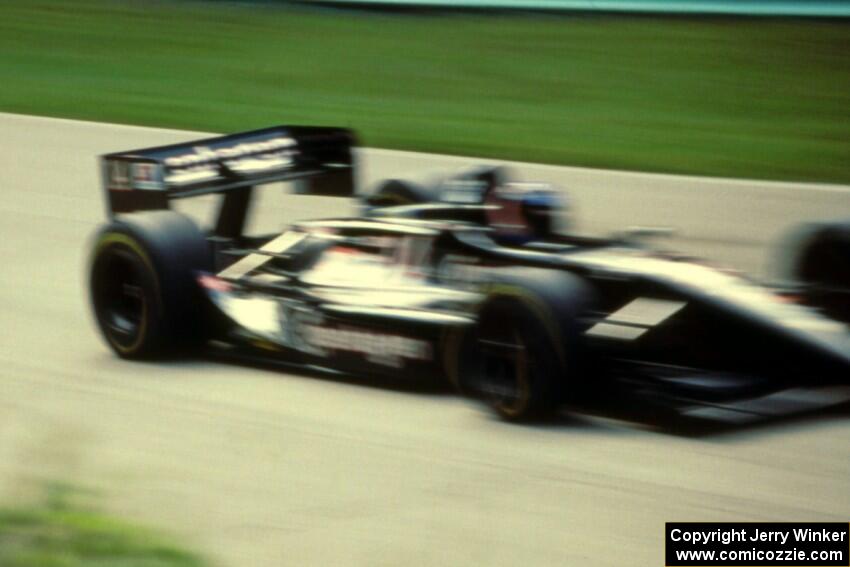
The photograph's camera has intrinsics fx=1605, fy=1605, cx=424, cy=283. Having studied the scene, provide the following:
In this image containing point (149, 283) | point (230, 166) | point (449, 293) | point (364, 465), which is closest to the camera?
point (364, 465)

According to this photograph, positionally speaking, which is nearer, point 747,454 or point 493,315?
point 747,454

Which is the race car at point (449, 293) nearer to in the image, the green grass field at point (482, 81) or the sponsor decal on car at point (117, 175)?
the sponsor decal on car at point (117, 175)

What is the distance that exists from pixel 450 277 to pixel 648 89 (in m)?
9.44

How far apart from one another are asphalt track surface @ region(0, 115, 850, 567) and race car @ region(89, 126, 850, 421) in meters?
0.18

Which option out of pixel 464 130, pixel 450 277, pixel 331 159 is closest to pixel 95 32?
pixel 464 130

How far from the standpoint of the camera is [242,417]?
257 inches

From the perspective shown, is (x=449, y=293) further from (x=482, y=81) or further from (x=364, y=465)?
(x=482, y=81)

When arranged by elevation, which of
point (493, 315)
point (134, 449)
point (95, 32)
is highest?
point (95, 32)

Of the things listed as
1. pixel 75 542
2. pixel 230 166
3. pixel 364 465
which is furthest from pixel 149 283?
pixel 75 542

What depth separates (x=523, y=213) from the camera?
715 cm

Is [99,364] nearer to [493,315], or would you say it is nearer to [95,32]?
[493,315]

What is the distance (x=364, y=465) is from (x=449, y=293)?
1.19 metres

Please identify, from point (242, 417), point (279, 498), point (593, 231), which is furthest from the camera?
point (593, 231)

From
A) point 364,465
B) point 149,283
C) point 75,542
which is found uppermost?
point 75,542
